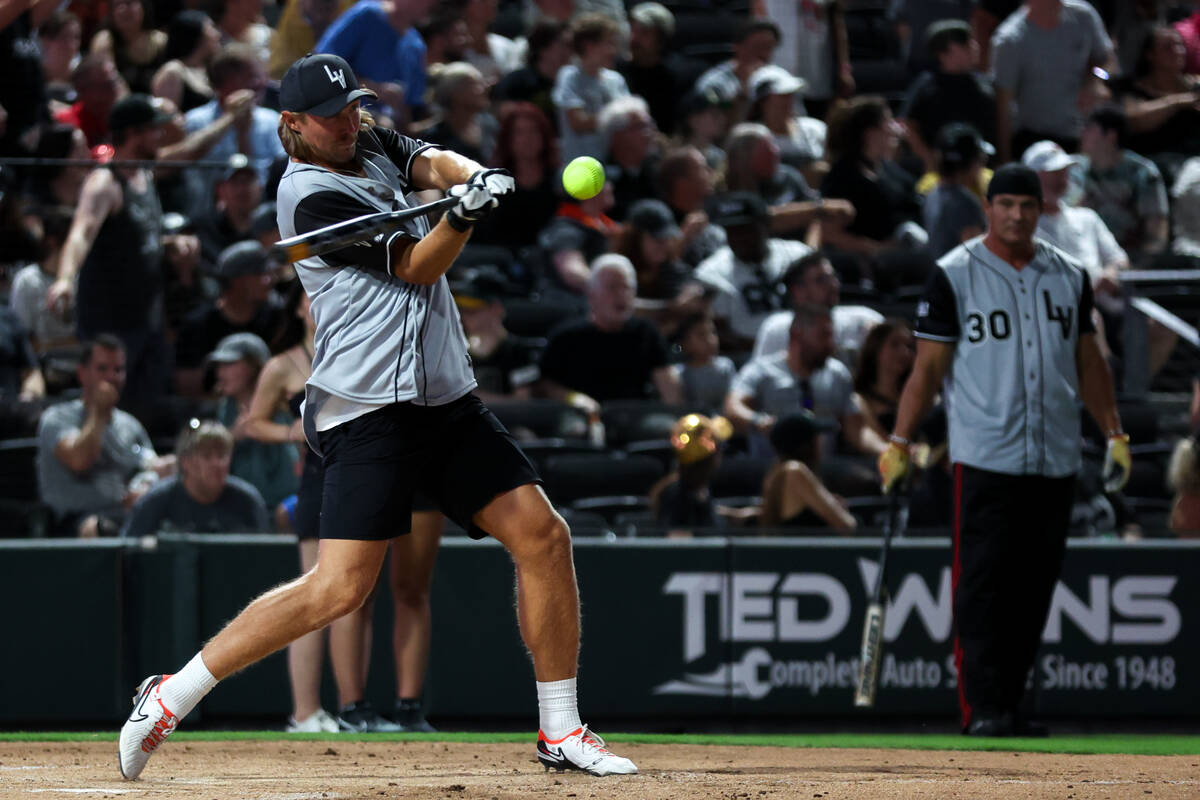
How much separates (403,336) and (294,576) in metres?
3.66

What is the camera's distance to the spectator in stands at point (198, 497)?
336 inches

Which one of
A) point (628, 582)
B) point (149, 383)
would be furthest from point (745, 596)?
point (149, 383)

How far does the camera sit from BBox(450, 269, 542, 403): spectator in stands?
1027 centimetres

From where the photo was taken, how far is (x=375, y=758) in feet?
20.0

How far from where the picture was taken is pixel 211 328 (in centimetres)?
1045

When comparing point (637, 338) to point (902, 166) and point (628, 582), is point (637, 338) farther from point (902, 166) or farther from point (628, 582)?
point (902, 166)

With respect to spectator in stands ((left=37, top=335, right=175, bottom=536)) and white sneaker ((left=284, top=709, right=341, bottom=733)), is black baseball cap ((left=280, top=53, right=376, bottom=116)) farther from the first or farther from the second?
spectator in stands ((left=37, top=335, right=175, bottom=536))

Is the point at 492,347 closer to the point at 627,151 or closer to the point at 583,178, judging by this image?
the point at 627,151

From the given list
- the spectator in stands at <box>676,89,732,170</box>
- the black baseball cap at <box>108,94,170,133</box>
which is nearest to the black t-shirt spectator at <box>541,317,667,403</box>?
the black baseball cap at <box>108,94,170,133</box>

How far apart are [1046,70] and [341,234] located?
1031 cm

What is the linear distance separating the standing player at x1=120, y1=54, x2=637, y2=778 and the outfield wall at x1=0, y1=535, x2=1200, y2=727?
3175 mm

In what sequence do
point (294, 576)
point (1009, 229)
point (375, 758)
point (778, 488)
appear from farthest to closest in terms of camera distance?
point (778, 488) → point (294, 576) → point (1009, 229) → point (375, 758)

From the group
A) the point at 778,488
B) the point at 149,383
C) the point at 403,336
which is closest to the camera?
the point at 403,336

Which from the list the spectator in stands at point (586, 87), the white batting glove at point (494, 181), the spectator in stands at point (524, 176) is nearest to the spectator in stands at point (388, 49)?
the spectator in stands at point (524, 176)
